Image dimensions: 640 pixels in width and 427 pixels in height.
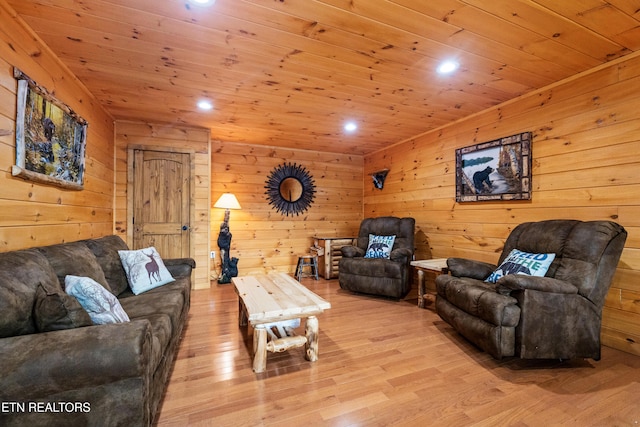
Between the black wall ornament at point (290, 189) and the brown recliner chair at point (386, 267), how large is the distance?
4.98 feet

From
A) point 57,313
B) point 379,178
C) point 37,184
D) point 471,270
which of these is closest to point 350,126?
point 379,178

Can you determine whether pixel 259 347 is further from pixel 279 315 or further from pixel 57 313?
pixel 57 313

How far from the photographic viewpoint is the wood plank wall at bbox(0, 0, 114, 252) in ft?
5.50

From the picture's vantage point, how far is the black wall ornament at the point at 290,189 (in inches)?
196

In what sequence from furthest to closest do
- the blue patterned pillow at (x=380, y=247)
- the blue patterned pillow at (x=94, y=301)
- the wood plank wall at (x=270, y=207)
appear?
the wood plank wall at (x=270, y=207), the blue patterned pillow at (x=380, y=247), the blue patterned pillow at (x=94, y=301)

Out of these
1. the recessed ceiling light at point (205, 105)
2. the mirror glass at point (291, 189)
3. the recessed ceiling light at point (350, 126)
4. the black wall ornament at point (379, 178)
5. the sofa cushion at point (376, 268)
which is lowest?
the sofa cushion at point (376, 268)

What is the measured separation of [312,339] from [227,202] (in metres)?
2.81

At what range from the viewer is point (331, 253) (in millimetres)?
4820

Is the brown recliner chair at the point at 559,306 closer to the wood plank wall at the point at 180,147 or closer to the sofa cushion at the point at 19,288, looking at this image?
the sofa cushion at the point at 19,288

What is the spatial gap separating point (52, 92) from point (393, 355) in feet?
10.9

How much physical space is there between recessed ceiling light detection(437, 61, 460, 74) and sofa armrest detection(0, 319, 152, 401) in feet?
8.91

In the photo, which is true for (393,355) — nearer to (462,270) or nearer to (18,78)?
(462,270)

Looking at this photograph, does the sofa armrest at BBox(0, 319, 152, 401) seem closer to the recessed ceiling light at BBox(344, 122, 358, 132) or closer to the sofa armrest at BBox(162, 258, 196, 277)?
the sofa armrest at BBox(162, 258, 196, 277)

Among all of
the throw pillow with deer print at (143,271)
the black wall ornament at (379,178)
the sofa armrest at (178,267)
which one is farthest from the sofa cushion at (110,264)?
the black wall ornament at (379,178)
